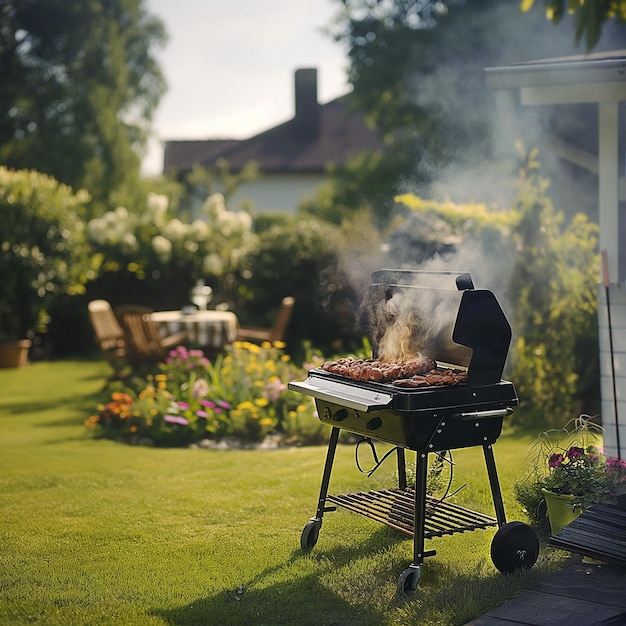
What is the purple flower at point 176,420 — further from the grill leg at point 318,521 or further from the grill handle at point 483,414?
the grill handle at point 483,414

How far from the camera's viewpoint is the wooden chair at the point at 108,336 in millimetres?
10500

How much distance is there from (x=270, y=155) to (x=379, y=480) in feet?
82.0

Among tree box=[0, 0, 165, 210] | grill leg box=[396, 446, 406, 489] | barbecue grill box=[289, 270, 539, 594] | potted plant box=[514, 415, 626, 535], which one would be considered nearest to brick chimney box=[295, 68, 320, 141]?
tree box=[0, 0, 165, 210]

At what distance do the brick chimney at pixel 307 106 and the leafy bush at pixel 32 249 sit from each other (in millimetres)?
16981

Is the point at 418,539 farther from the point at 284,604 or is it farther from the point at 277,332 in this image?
the point at 277,332

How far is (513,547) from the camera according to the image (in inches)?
164

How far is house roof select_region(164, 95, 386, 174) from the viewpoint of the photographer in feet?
97.0

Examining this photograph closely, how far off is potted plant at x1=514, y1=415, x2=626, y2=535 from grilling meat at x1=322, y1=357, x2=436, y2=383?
88 centimetres

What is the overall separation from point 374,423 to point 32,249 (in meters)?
9.94

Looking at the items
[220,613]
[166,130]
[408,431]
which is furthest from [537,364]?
→ [166,130]

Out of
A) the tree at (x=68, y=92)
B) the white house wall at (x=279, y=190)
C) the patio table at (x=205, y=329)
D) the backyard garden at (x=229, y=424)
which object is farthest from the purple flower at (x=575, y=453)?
the white house wall at (x=279, y=190)

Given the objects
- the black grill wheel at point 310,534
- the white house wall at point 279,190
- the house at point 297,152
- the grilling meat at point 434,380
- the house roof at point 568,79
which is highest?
the house at point 297,152

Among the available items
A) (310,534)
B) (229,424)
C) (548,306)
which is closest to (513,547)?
(310,534)

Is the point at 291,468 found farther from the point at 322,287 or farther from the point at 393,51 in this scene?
the point at 393,51
